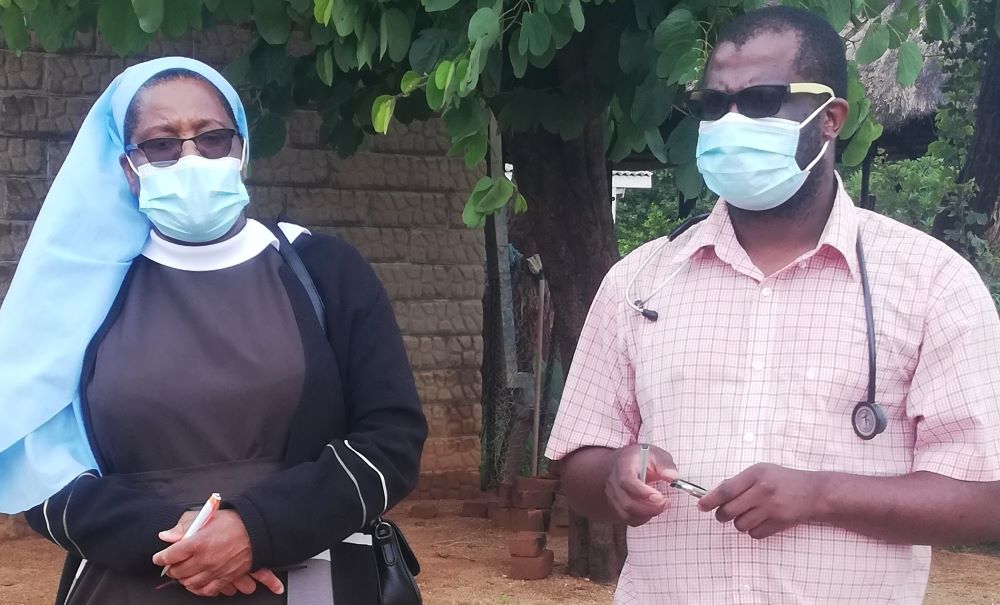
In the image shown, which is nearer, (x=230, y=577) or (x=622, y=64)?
(x=230, y=577)

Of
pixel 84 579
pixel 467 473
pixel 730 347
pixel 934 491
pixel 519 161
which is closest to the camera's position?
pixel 934 491

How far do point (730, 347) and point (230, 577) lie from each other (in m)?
0.98

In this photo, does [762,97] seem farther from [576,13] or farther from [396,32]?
[396,32]

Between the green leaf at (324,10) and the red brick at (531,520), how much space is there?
312cm

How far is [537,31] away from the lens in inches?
133

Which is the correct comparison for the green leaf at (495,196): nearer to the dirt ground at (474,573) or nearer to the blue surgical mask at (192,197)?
the blue surgical mask at (192,197)

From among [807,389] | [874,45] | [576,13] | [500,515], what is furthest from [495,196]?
[500,515]

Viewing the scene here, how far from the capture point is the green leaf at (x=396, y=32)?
3635 millimetres

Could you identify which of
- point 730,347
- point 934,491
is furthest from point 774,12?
point 934,491

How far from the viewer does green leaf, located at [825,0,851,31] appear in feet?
11.0

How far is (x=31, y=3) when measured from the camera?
145 inches

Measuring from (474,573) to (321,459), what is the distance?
3512mm

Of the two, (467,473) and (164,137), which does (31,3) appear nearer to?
(164,137)

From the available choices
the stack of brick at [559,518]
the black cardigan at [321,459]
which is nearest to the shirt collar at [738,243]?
the black cardigan at [321,459]
